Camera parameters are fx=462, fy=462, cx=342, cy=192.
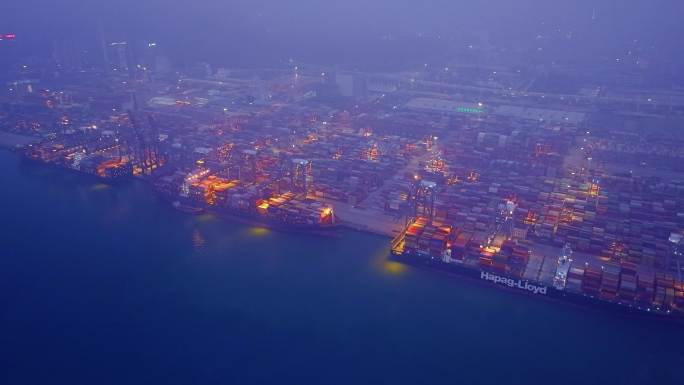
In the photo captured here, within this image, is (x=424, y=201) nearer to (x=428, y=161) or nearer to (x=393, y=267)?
(x=393, y=267)

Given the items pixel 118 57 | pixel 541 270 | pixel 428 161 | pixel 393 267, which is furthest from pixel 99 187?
pixel 118 57

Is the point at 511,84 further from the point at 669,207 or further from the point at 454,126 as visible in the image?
the point at 669,207

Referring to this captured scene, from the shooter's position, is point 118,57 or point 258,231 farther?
point 118,57

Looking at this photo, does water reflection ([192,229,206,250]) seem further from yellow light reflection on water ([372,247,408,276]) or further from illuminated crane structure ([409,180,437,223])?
illuminated crane structure ([409,180,437,223])

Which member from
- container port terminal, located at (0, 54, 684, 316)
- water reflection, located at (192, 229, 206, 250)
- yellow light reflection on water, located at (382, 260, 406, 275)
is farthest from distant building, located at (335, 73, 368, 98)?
yellow light reflection on water, located at (382, 260, 406, 275)

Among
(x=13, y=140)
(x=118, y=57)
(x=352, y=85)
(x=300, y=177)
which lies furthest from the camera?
(x=118, y=57)

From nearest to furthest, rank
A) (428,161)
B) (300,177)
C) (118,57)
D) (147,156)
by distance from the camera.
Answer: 1. (300,177)
2. (428,161)
3. (147,156)
4. (118,57)

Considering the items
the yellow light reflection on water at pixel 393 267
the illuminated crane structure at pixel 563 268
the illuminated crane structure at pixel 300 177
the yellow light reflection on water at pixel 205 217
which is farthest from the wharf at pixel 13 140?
the illuminated crane structure at pixel 563 268
